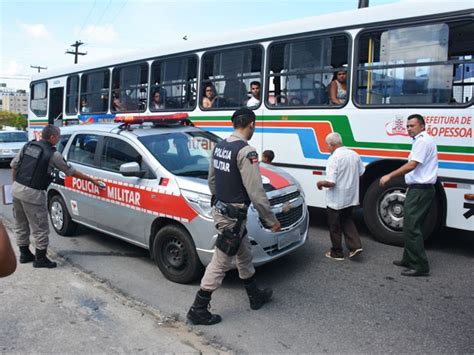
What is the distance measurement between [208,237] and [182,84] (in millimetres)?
4924

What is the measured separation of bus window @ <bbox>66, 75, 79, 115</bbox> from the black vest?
964 centimetres

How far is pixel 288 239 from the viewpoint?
4.94 meters

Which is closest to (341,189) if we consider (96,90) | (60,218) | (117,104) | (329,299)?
(329,299)

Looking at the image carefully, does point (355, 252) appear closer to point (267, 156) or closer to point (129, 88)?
point (267, 156)

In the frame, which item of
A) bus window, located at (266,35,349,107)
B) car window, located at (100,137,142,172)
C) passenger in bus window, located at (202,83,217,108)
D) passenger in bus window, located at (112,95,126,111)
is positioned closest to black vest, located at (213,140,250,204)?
car window, located at (100,137,142,172)

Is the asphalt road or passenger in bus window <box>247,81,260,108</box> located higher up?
passenger in bus window <box>247,81,260,108</box>

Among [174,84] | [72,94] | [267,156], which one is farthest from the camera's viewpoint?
[72,94]

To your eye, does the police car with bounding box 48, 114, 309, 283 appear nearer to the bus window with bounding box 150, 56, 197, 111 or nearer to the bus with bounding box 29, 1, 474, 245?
the bus with bounding box 29, 1, 474, 245

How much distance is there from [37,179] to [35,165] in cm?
17

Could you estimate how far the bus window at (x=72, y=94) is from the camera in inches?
488

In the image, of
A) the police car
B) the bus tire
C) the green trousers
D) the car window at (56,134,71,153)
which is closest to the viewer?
the police car

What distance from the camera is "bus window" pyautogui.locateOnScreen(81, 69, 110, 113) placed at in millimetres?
11062

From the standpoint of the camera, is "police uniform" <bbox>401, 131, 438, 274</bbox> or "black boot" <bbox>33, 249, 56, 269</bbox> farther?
"black boot" <bbox>33, 249, 56, 269</bbox>

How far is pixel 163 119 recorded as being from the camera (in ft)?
20.0
